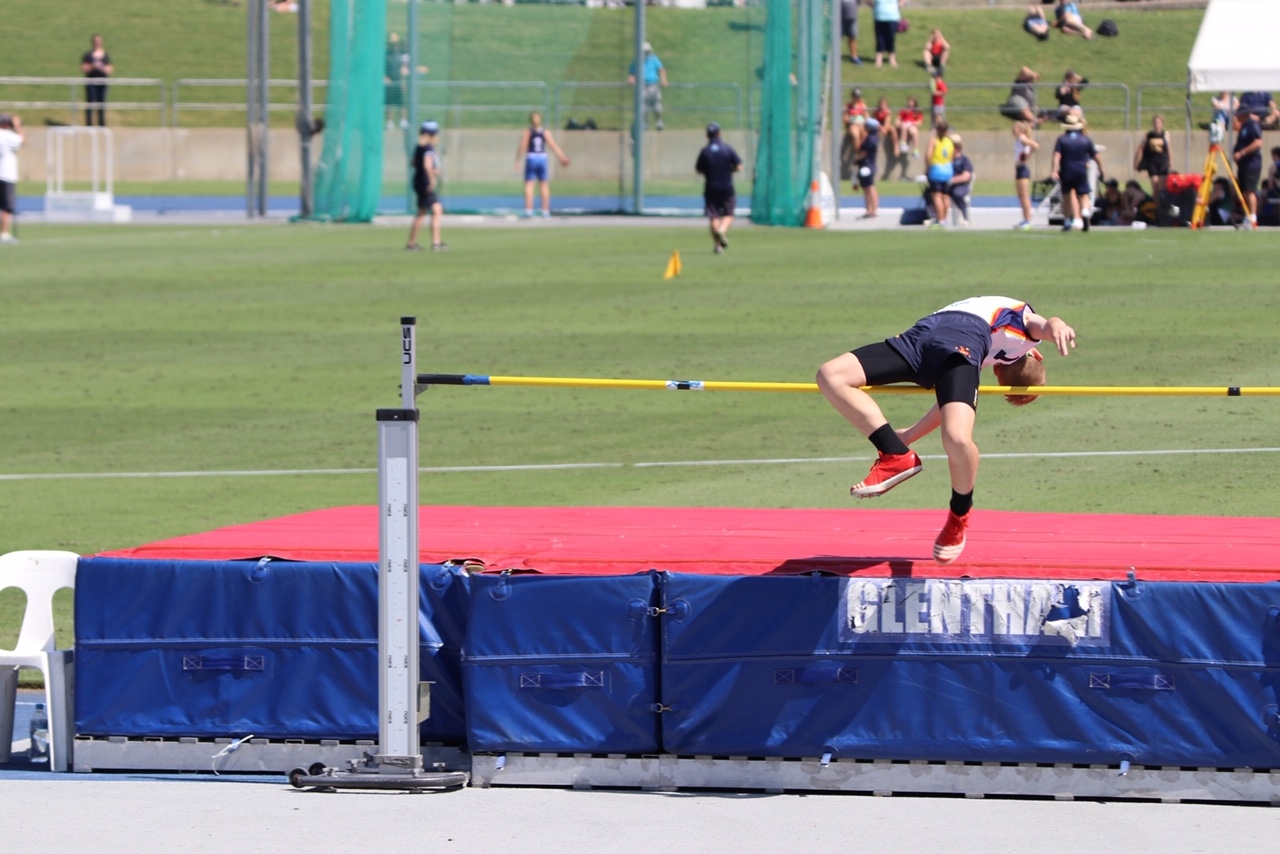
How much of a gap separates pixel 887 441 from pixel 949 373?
36cm

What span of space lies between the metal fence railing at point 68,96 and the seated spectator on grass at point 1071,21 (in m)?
24.4

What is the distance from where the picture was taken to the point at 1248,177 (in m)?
28.6

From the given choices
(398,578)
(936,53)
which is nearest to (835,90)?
(936,53)

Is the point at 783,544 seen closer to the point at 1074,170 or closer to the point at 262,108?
the point at 1074,170

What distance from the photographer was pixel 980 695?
23.6 feet

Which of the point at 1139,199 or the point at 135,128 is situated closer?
the point at 1139,199

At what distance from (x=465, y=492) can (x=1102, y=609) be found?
7267 millimetres

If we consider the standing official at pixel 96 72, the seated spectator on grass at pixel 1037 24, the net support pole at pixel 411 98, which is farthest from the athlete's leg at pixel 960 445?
the seated spectator on grass at pixel 1037 24

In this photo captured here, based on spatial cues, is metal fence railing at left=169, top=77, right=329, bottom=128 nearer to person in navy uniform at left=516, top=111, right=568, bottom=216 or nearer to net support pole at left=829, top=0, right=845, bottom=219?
person in navy uniform at left=516, top=111, right=568, bottom=216

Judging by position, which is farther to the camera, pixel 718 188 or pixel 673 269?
pixel 718 188

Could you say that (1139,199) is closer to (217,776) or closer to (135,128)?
(217,776)

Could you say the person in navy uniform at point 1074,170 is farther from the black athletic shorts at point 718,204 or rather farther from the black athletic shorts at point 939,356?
the black athletic shorts at point 939,356

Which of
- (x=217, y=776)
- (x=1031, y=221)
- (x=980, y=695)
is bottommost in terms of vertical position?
(x=217, y=776)

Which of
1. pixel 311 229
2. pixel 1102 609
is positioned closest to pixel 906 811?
pixel 1102 609
